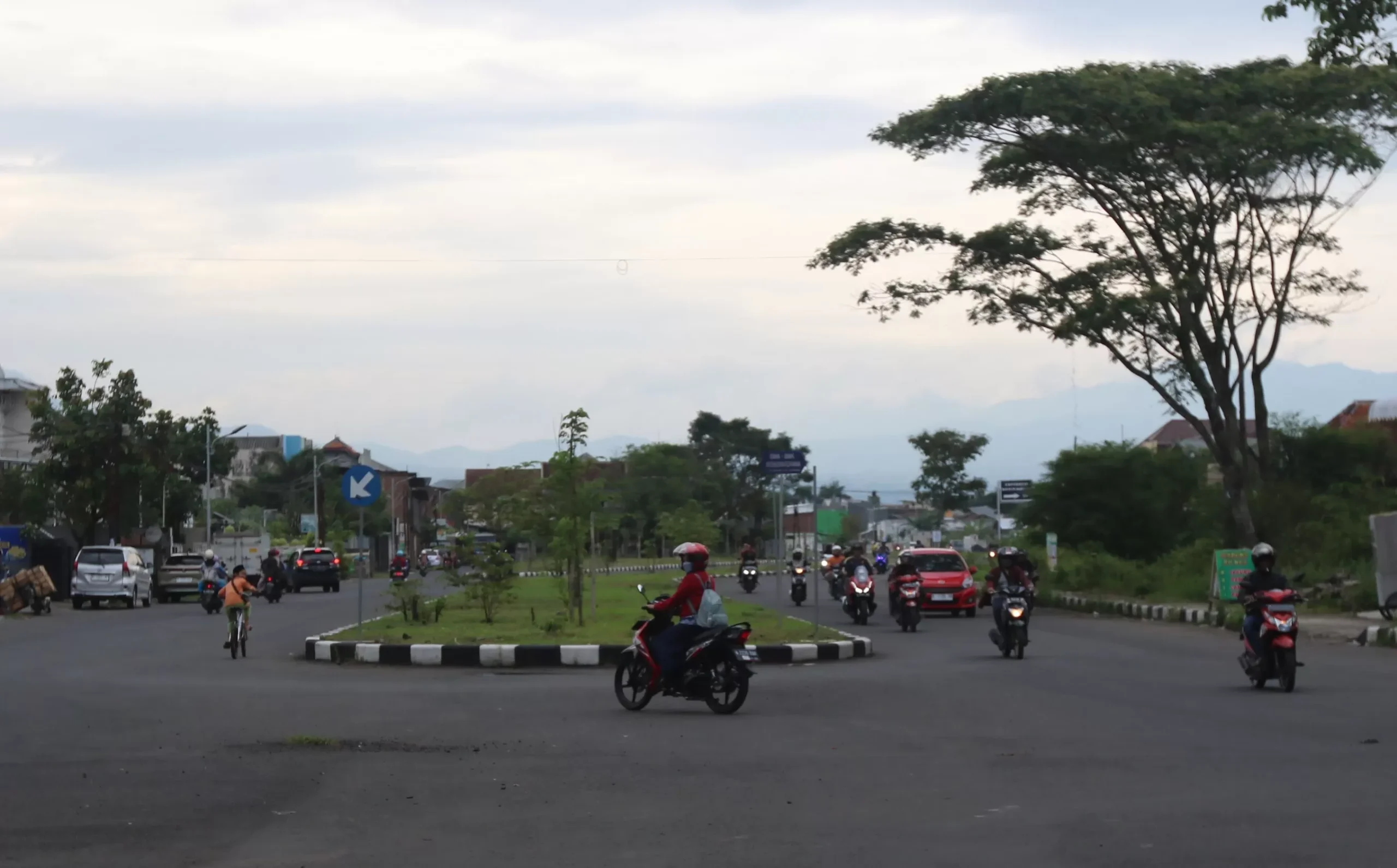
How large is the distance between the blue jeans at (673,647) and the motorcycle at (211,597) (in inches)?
1007

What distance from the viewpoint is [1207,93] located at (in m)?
31.5

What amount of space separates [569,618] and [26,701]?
41.6ft

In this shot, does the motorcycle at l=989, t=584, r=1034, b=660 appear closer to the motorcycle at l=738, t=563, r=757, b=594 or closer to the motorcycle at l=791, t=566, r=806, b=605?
the motorcycle at l=791, t=566, r=806, b=605

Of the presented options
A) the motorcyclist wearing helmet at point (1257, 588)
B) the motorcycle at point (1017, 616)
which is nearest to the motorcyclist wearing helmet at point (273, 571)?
the motorcycle at point (1017, 616)

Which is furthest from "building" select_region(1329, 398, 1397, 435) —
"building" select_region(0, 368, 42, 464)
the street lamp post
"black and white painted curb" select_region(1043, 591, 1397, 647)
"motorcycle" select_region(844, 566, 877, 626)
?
"building" select_region(0, 368, 42, 464)

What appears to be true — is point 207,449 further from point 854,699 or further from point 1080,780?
point 1080,780

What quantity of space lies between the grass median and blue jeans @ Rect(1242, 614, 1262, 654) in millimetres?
7318

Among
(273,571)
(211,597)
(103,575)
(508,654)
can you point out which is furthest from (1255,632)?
(273,571)

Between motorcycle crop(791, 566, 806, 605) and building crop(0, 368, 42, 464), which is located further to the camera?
building crop(0, 368, 42, 464)

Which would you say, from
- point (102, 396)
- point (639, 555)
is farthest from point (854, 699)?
point (639, 555)

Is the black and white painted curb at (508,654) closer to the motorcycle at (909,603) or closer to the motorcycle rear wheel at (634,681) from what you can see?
the motorcycle rear wheel at (634,681)

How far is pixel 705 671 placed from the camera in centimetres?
1455

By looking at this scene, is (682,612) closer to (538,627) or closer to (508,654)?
(508,654)

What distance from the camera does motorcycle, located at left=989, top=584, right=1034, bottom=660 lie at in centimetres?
2114
